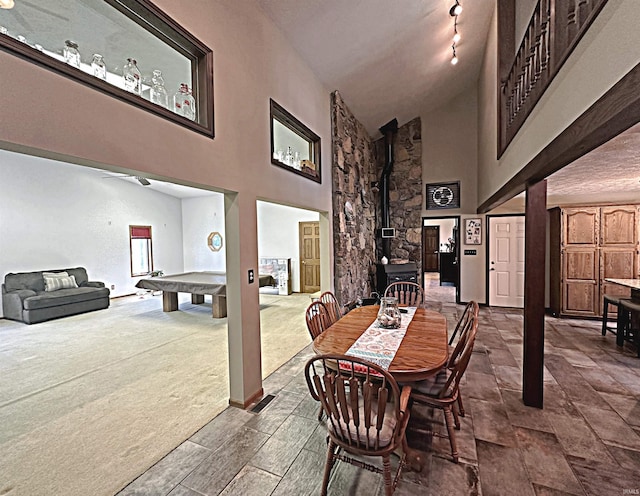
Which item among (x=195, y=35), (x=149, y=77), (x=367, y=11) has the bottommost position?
(x=149, y=77)

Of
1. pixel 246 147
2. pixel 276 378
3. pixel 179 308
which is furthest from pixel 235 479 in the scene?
pixel 179 308

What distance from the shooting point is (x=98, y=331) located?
16.5ft

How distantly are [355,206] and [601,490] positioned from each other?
488 cm

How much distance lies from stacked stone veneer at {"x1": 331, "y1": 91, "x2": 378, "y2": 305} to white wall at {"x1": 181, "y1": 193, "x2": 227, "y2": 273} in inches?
208

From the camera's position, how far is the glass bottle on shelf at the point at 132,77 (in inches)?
74.2

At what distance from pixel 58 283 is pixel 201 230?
434 cm

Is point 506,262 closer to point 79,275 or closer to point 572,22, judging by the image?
point 572,22

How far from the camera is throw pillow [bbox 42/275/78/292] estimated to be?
6.38 m

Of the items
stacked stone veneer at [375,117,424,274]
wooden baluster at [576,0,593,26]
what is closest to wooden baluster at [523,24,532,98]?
wooden baluster at [576,0,593,26]

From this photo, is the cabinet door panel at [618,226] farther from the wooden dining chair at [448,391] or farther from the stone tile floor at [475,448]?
the wooden dining chair at [448,391]

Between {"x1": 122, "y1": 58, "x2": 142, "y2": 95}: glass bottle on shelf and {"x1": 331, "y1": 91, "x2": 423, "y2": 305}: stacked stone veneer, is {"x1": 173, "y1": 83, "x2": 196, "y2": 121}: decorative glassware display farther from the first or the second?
{"x1": 331, "y1": 91, "x2": 423, "y2": 305}: stacked stone veneer

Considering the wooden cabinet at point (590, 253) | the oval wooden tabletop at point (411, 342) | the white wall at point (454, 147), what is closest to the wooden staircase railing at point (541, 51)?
the oval wooden tabletop at point (411, 342)

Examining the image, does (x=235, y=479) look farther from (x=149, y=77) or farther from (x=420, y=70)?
(x=420, y=70)

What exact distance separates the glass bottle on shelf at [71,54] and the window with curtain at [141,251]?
27.1ft
